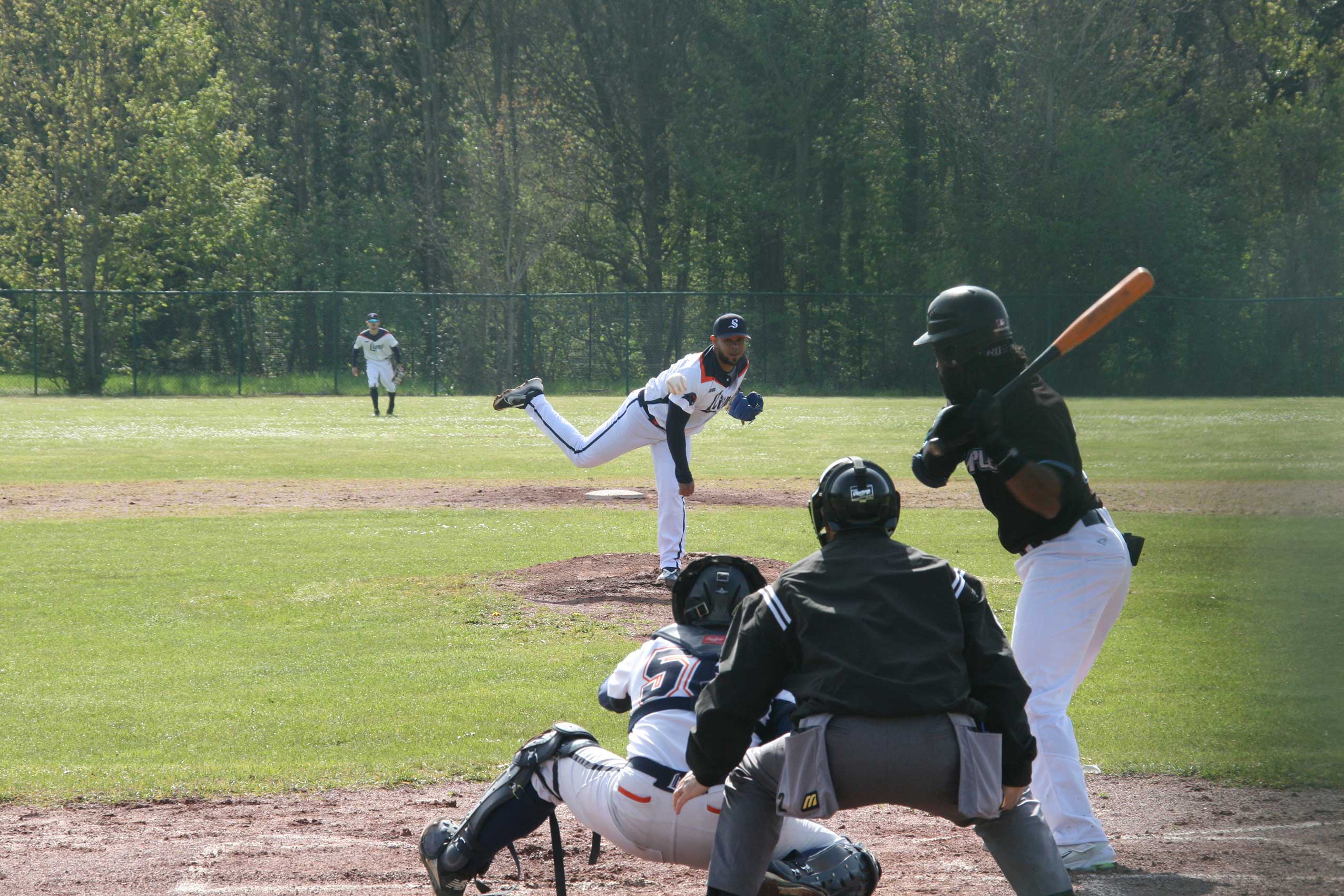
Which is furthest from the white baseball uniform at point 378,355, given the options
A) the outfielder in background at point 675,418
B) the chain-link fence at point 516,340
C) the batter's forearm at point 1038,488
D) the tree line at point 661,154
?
the batter's forearm at point 1038,488

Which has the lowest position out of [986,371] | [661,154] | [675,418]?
[675,418]

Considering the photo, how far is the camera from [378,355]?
28.9m

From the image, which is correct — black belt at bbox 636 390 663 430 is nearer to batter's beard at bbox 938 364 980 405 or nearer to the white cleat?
batter's beard at bbox 938 364 980 405

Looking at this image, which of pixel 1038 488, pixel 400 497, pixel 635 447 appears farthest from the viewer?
pixel 400 497

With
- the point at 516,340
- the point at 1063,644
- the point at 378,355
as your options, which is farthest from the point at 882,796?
the point at 516,340

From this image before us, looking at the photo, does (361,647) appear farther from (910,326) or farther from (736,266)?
(736,266)

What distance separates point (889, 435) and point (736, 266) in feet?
72.9

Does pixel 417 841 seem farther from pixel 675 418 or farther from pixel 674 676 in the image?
pixel 675 418

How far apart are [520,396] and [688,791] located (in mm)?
7900

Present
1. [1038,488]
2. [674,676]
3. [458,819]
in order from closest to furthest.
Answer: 1. [674,676]
2. [1038,488]
3. [458,819]

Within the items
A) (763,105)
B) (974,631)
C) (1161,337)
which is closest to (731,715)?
(974,631)

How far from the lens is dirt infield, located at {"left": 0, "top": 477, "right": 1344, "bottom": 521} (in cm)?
1511

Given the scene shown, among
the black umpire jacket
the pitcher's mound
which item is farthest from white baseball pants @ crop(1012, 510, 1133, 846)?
the pitcher's mound

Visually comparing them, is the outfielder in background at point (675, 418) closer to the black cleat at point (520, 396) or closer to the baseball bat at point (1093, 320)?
the black cleat at point (520, 396)
